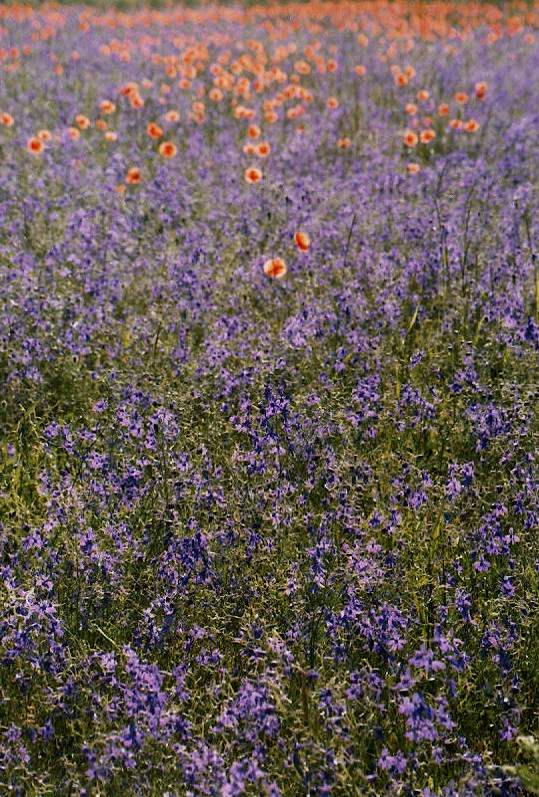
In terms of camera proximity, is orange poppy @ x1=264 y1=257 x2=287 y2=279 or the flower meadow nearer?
the flower meadow

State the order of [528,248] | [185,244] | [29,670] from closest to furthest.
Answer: [29,670]
[528,248]
[185,244]

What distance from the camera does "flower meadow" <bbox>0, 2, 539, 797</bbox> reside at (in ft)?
8.04

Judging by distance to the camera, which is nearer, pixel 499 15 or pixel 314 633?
pixel 314 633

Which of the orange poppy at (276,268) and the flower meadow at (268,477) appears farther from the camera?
the orange poppy at (276,268)

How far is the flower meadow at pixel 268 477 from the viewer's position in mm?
2451

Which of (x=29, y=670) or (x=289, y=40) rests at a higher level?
(x=289, y=40)

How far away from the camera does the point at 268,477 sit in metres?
3.31

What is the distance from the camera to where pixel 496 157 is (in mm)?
6785

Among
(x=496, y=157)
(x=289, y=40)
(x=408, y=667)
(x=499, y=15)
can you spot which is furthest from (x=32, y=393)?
(x=499, y=15)

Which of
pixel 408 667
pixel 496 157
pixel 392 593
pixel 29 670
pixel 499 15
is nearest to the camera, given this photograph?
pixel 408 667

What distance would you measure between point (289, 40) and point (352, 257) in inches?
309

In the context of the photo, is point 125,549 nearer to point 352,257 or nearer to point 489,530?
point 489,530

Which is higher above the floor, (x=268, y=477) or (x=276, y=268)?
(x=276, y=268)

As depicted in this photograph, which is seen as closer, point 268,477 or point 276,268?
point 268,477
